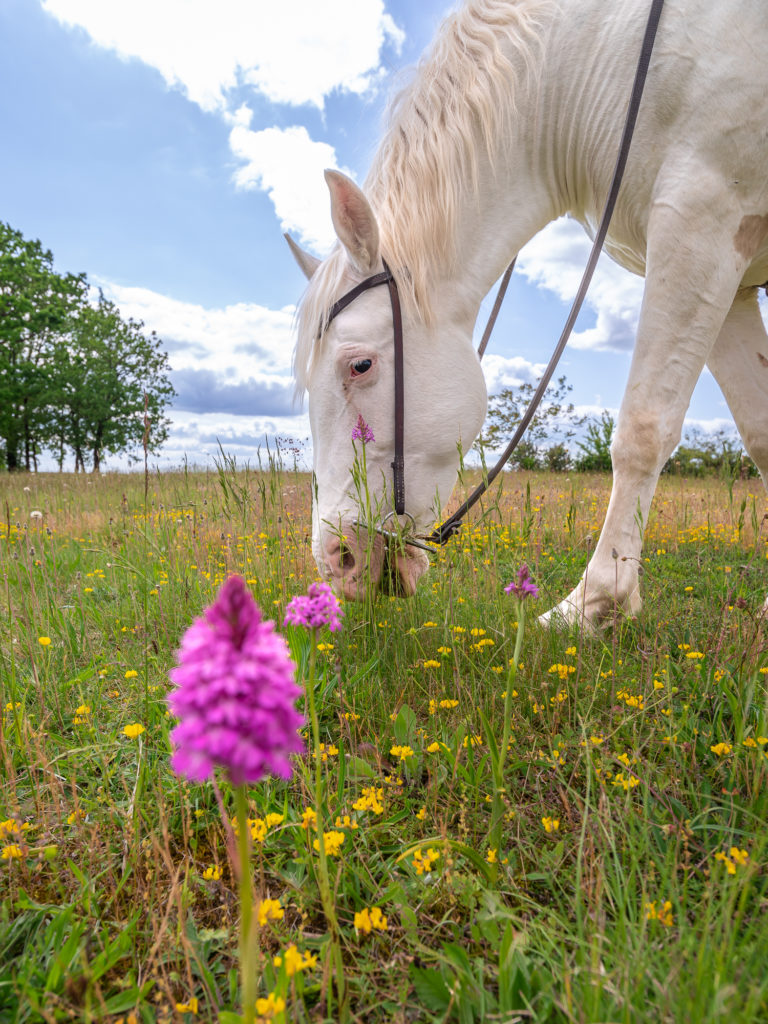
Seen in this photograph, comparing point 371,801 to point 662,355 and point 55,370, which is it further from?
point 55,370

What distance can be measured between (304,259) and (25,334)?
35.7 m

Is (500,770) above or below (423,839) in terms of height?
above

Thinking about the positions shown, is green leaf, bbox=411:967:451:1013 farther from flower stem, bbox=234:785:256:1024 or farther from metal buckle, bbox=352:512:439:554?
metal buckle, bbox=352:512:439:554

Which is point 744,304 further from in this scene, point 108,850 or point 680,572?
point 108,850

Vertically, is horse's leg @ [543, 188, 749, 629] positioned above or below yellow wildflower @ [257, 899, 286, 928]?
above

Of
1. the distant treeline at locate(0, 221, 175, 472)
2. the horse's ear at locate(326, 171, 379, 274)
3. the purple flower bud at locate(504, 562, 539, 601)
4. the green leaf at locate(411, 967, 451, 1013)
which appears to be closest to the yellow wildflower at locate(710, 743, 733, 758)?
the purple flower bud at locate(504, 562, 539, 601)

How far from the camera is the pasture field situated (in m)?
1.04

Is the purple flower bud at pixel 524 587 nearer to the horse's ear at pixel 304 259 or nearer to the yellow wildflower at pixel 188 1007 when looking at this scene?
the yellow wildflower at pixel 188 1007

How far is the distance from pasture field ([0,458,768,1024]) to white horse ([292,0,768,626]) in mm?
523

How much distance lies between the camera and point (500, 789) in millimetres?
1262

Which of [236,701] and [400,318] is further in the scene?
[400,318]

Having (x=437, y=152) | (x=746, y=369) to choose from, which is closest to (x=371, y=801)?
(x=437, y=152)

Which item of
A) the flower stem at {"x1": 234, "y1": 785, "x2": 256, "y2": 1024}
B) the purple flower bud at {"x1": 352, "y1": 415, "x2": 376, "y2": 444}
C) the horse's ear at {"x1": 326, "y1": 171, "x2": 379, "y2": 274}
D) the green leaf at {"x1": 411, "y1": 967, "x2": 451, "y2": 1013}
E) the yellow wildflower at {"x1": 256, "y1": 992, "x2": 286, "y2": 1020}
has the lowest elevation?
the green leaf at {"x1": 411, "y1": 967, "x2": 451, "y2": 1013}

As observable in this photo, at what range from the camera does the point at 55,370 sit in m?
32.3
